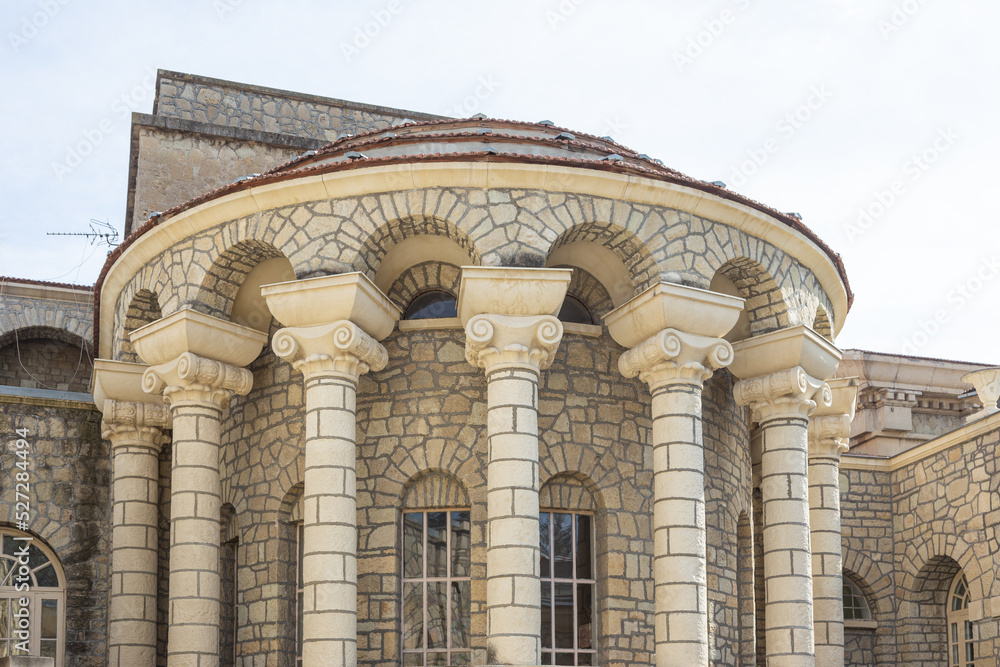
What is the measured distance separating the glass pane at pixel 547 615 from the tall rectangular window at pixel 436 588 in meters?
0.88

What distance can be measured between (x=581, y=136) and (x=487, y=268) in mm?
4264

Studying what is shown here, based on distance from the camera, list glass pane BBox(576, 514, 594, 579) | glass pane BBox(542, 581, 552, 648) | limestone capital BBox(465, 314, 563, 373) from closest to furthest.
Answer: limestone capital BBox(465, 314, 563, 373)
glass pane BBox(542, 581, 552, 648)
glass pane BBox(576, 514, 594, 579)

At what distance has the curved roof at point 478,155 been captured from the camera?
1453 cm

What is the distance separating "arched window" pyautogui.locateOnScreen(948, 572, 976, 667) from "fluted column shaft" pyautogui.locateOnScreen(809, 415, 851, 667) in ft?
15.6

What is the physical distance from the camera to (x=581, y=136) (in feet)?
57.7

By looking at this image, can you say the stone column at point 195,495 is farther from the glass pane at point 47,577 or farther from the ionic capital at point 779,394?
the ionic capital at point 779,394

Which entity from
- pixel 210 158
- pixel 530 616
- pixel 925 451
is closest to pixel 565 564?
pixel 530 616

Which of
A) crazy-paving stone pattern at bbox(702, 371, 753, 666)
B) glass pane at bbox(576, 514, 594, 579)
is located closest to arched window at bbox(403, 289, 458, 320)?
glass pane at bbox(576, 514, 594, 579)

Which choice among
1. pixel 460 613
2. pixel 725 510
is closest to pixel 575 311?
pixel 725 510

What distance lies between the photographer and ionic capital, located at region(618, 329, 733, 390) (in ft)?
47.3

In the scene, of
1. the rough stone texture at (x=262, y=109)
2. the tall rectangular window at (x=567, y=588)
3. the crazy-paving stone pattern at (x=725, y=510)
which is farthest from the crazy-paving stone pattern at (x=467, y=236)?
the rough stone texture at (x=262, y=109)

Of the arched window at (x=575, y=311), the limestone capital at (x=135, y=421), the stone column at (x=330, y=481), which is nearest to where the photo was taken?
the stone column at (x=330, y=481)

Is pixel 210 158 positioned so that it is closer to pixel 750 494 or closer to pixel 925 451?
pixel 750 494

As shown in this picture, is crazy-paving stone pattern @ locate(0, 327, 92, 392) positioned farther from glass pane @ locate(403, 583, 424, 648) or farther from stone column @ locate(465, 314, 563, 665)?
stone column @ locate(465, 314, 563, 665)
